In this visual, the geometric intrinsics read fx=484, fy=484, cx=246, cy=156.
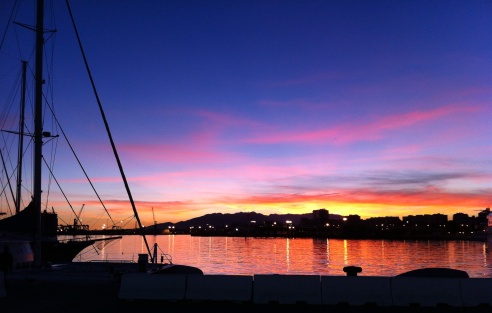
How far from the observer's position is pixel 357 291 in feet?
53.7

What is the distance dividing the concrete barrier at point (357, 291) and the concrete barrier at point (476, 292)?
243 cm

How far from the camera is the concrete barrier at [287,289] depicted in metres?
16.4

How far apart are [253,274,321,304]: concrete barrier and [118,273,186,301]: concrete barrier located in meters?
2.68

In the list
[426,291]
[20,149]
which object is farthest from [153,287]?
[20,149]

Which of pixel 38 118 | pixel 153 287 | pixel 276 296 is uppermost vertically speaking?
pixel 38 118

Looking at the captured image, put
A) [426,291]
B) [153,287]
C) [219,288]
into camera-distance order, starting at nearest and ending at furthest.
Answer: [426,291] < [219,288] < [153,287]

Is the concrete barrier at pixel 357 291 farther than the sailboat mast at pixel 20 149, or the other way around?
the sailboat mast at pixel 20 149

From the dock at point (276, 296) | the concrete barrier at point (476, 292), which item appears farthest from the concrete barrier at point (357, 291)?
the concrete barrier at point (476, 292)

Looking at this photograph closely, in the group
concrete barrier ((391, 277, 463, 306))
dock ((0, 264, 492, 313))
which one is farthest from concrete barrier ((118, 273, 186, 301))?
concrete barrier ((391, 277, 463, 306))

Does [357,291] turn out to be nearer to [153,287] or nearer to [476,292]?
[476,292]

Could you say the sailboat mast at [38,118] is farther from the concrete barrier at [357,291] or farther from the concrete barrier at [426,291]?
the concrete barrier at [426,291]

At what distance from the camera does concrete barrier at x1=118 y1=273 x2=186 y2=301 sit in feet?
55.3

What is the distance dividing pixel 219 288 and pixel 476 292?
8603 millimetres

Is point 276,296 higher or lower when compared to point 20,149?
lower
